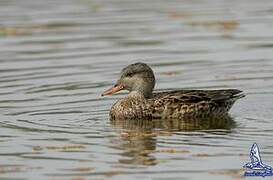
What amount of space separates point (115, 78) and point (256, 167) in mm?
7524

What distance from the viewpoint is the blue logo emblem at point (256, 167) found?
1266 cm

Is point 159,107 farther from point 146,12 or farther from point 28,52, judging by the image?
point 146,12

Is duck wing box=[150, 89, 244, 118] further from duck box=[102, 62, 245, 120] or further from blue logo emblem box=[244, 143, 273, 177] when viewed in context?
blue logo emblem box=[244, 143, 273, 177]

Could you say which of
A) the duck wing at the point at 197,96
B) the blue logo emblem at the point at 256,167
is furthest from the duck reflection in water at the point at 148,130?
the blue logo emblem at the point at 256,167

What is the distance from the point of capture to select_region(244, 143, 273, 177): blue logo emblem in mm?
12664

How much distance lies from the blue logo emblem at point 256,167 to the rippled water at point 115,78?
12cm

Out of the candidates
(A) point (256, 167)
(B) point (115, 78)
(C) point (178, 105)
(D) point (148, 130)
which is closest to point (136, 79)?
(C) point (178, 105)

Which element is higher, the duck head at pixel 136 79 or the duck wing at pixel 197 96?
the duck head at pixel 136 79

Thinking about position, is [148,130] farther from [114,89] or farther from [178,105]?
[114,89]

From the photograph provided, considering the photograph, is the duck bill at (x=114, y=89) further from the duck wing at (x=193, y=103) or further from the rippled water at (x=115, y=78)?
the duck wing at (x=193, y=103)

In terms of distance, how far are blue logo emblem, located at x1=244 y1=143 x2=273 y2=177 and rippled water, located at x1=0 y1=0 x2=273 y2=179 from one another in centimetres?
12

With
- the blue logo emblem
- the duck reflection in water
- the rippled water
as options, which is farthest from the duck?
the blue logo emblem

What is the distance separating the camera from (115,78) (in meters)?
20.1

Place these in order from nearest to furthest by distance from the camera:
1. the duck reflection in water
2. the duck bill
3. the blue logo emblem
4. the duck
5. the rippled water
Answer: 1. the blue logo emblem
2. the rippled water
3. the duck reflection in water
4. the duck
5. the duck bill
